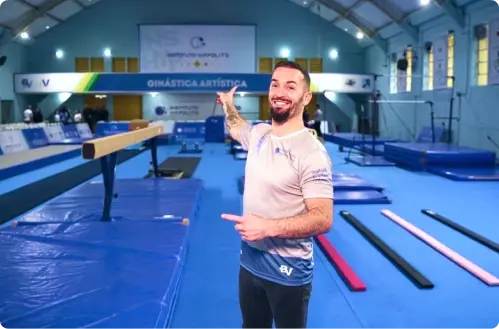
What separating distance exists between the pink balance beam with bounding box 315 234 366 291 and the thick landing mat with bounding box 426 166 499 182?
5109 millimetres

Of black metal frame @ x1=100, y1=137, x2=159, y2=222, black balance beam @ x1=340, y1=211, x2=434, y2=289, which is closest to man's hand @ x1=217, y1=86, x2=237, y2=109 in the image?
black balance beam @ x1=340, y1=211, x2=434, y2=289

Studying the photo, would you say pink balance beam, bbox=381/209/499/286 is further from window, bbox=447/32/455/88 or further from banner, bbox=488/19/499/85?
window, bbox=447/32/455/88

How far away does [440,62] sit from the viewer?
15695mm

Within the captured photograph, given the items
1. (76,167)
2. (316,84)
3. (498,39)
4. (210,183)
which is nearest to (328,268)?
(210,183)

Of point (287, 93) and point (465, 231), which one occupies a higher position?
point (287, 93)

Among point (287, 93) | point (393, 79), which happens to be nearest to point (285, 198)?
point (287, 93)

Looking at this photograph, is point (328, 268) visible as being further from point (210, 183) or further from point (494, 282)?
point (210, 183)

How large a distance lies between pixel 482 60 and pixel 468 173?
18.3 ft

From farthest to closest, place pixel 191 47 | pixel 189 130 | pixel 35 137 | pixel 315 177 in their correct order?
pixel 191 47
pixel 189 130
pixel 35 137
pixel 315 177

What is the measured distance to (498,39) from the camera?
1204 centimetres

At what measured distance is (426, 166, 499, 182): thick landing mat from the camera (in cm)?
902

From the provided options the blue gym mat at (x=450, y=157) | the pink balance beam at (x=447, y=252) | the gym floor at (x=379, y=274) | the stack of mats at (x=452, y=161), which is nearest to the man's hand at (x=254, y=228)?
the gym floor at (x=379, y=274)

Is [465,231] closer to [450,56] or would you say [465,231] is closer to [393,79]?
[450,56]

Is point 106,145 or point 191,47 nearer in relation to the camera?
point 106,145
